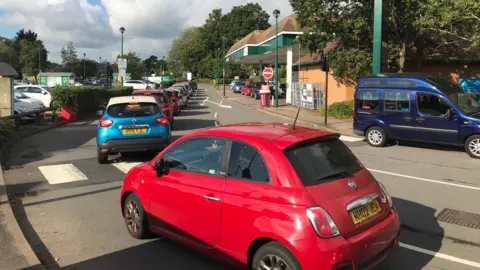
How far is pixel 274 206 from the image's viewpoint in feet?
12.1

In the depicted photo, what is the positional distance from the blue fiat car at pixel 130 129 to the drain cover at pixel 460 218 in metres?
6.47

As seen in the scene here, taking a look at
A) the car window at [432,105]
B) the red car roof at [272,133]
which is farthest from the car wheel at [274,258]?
the car window at [432,105]

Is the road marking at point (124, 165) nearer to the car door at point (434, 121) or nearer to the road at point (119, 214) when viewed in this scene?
the road at point (119, 214)

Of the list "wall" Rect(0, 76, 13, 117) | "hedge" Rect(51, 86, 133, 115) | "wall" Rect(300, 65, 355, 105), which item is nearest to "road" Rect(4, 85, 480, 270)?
"wall" Rect(0, 76, 13, 117)

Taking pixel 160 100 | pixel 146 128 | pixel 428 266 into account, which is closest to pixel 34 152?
pixel 146 128

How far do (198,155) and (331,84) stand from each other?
72.4 ft

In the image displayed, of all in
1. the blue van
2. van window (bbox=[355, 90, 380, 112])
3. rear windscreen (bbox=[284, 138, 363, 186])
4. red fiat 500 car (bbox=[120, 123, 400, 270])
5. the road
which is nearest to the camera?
red fiat 500 car (bbox=[120, 123, 400, 270])

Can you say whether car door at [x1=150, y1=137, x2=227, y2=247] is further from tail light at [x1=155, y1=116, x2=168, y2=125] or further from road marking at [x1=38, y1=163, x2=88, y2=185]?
tail light at [x1=155, y1=116, x2=168, y2=125]

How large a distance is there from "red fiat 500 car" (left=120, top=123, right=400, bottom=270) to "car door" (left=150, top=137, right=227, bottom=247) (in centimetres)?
1

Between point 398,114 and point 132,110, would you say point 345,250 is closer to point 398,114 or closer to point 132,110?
point 132,110

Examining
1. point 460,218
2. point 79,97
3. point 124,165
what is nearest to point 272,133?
point 460,218

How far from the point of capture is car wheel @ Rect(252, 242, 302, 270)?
353 cm

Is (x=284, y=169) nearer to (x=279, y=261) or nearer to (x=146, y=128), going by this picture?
(x=279, y=261)

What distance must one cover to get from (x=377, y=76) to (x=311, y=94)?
13754mm
